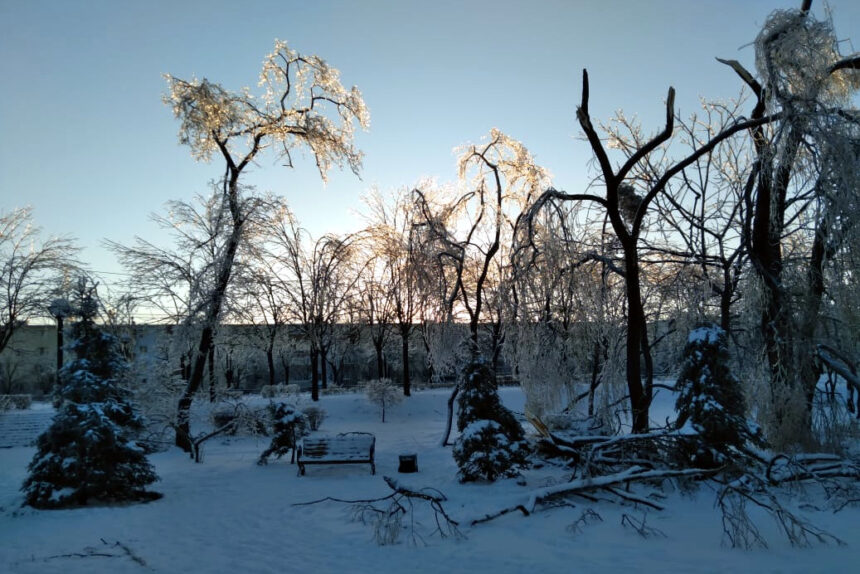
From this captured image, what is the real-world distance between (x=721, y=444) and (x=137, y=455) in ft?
27.4

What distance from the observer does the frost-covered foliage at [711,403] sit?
23.8ft

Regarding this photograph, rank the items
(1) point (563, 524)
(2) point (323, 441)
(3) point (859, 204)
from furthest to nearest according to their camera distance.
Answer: (2) point (323, 441)
(1) point (563, 524)
(3) point (859, 204)

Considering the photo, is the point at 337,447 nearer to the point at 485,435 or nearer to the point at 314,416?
the point at 485,435

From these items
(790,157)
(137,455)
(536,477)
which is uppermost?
(790,157)

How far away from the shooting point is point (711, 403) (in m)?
7.46

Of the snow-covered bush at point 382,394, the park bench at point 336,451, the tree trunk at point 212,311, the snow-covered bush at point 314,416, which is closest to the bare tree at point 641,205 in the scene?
the park bench at point 336,451

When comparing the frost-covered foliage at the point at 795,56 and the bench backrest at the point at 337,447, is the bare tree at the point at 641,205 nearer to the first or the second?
the frost-covered foliage at the point at 795,56

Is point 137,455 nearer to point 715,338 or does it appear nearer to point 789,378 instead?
point 715,338

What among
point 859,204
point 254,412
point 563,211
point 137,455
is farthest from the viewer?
point 254,412

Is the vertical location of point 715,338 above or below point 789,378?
above

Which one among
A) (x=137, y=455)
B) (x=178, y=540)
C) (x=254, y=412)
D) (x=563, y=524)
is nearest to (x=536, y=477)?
(x=563, y=524)

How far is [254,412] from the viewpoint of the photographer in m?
13.6

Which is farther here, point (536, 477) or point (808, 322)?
point (536, 477)

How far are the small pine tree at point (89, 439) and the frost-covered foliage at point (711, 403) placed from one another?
26.3 ft
